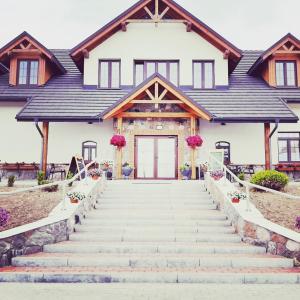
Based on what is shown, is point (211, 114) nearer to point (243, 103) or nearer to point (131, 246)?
point (243, 103)

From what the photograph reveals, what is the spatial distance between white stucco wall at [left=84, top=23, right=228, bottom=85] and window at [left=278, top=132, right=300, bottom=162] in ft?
13.4

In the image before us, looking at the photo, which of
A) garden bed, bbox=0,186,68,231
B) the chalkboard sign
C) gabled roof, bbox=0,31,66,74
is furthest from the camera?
gabled roof, bbox=0,31,66,74

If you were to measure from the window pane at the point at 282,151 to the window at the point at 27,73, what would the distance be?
13.1 metres

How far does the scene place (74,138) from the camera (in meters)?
17.0

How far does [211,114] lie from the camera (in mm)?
15219

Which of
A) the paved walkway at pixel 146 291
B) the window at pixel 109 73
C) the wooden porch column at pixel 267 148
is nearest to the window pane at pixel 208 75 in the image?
the wooden porch column at pixel 267 148

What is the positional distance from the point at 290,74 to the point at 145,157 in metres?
8.90

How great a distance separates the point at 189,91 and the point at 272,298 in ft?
42.8

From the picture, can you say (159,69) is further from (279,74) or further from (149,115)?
(279,74)

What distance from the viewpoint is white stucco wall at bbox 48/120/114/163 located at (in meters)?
16.9

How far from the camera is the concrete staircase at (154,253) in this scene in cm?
651

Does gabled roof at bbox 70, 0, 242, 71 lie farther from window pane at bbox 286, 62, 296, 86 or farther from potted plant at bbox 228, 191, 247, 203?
potted plant at bbox 228, 191, 247, 203

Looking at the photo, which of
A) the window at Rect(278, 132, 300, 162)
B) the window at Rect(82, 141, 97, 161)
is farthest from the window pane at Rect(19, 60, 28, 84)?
the window at Rect(278, 132, 300, 162)

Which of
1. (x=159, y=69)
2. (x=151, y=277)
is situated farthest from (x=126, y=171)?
(x=151, y=277)
